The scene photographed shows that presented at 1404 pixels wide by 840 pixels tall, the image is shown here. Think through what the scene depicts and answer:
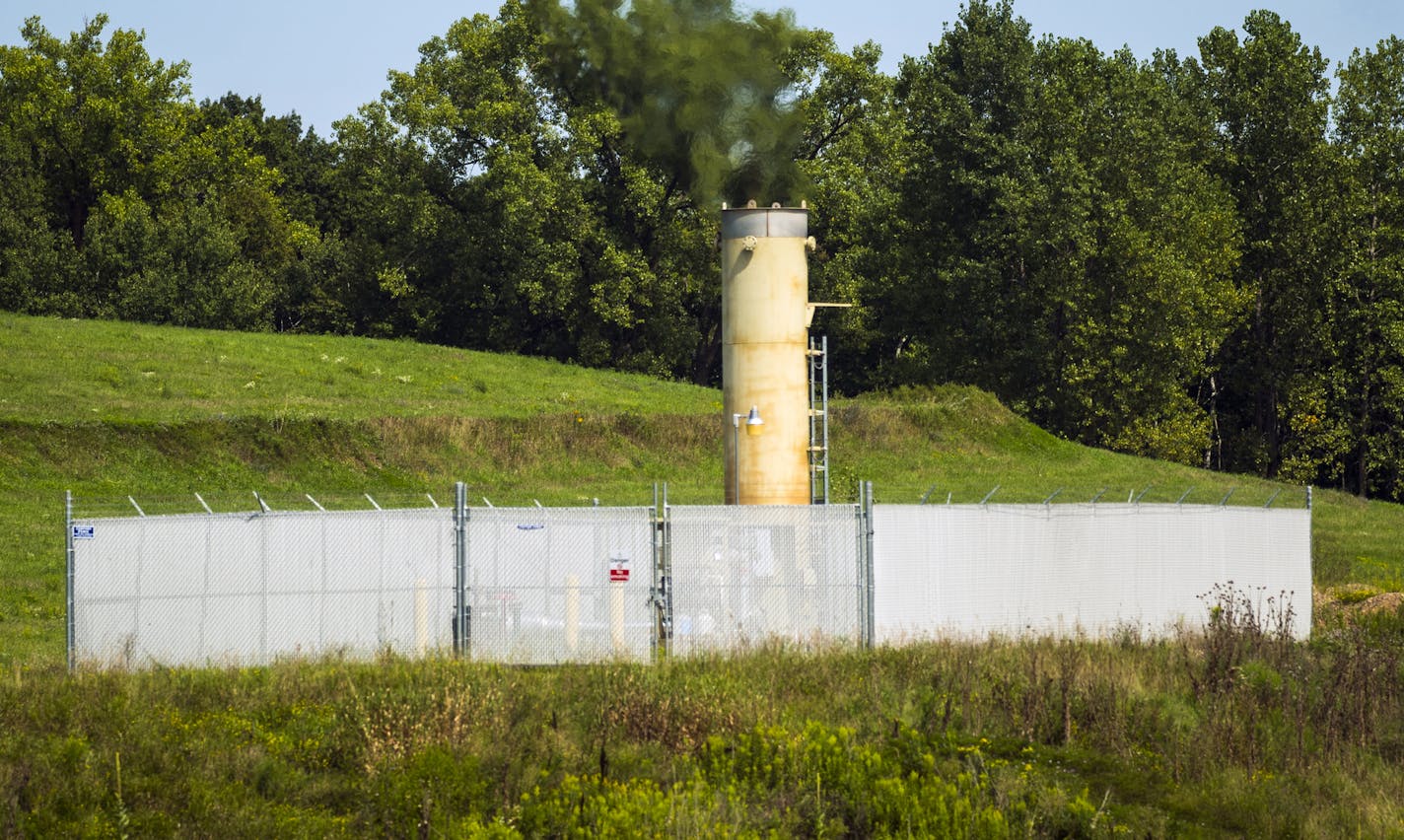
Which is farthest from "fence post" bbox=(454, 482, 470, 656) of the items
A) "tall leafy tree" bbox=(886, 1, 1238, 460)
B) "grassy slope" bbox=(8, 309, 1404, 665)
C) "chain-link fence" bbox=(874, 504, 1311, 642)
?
"tall leafy tree" bbox=(886, 1, 1238, 460)

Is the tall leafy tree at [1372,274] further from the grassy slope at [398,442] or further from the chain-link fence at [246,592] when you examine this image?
the chain-link fence at [246,592]

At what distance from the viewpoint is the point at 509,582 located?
18.3 m

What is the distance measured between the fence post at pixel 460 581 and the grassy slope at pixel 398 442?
19.6 feet

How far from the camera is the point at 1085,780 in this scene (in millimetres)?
13539

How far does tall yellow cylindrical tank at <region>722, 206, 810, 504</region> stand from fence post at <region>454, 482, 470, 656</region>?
524 centimetres

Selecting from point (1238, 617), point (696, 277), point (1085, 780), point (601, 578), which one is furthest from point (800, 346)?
point (696, 277)

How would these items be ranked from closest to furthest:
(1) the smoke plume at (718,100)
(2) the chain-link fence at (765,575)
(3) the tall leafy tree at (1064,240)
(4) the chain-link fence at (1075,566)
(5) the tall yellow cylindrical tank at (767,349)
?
1. (2) the chain-link fence at (765,575)
2. (4) the chain-link fence at (1075,566)
3. (5) the tall yellow cylindrical tank at (767,349)
4. (1) the smoke plume at (718,100)
5. (3) the tall leafy tree at (1064,240)

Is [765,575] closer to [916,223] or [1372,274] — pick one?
[916,223]

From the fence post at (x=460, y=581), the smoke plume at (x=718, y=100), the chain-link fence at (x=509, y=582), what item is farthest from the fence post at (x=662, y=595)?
the smoke plume at (x=718, y=100)

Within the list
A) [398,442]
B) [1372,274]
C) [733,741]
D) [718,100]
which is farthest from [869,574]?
[1372,274]

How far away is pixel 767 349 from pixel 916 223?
43.0 meters

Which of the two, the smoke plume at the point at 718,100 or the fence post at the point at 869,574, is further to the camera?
the smoke plume at the point at 718,100

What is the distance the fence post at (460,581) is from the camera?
18094mm

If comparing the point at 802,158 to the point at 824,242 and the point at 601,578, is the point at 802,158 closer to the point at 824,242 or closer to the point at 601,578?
the point at 824,242
